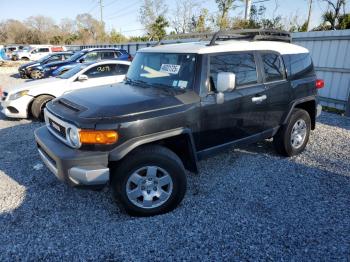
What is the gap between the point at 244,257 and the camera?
2535 millimetres

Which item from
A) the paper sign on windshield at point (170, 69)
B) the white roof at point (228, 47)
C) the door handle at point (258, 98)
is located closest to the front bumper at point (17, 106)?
the white roof at point (228, 47)

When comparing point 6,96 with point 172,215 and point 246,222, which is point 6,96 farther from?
point 246,222

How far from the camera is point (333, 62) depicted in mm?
7836

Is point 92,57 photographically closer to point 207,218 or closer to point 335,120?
point 335,120

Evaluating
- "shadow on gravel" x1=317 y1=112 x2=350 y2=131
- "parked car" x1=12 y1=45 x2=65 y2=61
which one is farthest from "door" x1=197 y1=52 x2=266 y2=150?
"parked car" x1=12 y1=45 x2=65 y2=61

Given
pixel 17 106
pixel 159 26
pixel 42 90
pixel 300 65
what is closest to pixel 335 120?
pixel 300 65

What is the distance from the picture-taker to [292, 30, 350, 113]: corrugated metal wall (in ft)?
24.7

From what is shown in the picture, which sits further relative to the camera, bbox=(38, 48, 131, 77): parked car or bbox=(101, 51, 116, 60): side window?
bbox=(101, 51, 116, 60): side window

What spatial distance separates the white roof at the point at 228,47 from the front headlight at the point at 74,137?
1671 millimetres

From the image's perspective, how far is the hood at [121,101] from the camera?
112 inches

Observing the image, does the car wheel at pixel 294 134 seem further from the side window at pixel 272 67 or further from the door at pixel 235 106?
the side window at pixel 272 67

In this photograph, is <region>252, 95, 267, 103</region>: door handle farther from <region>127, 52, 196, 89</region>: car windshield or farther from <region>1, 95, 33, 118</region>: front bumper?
<region>1, 95, 33, 118</region>: front bumper

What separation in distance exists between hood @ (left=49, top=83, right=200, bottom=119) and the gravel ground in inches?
47.7

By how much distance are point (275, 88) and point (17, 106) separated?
6152 millimetres
